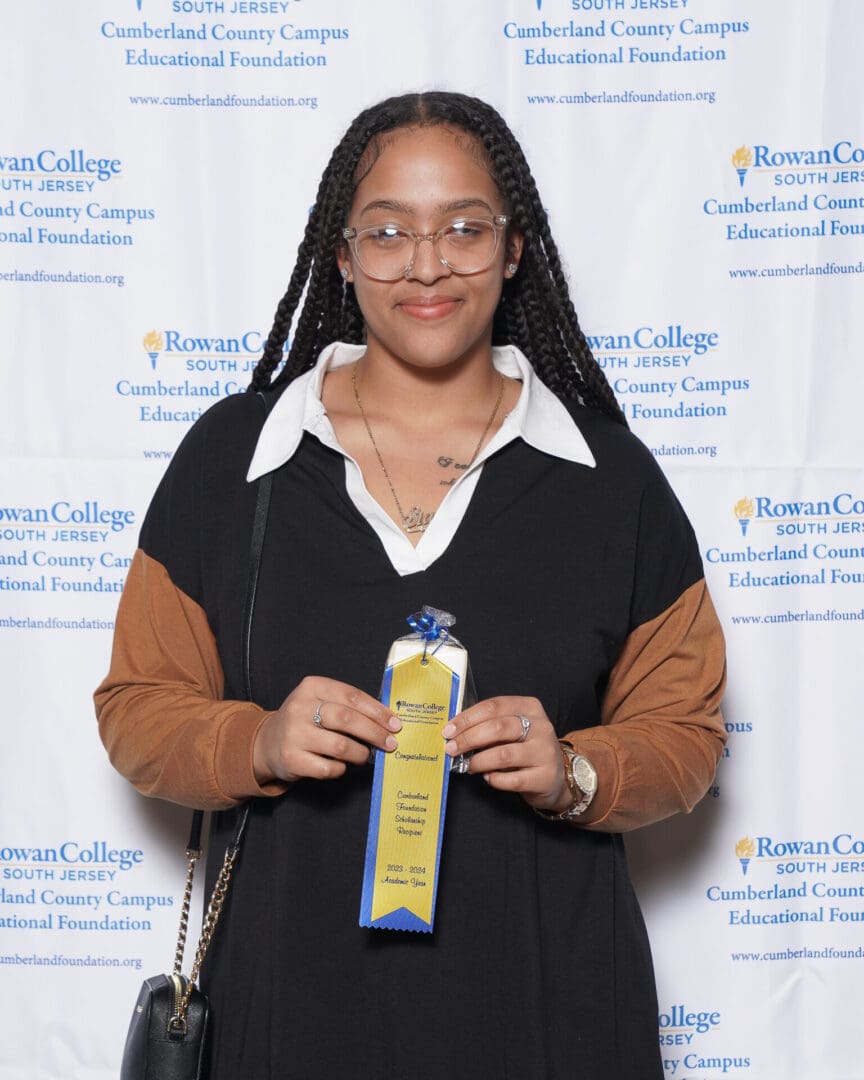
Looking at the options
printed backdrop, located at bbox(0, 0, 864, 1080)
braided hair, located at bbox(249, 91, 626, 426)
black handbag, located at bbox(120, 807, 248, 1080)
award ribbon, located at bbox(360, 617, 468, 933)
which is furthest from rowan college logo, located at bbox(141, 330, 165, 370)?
award ribbon, located at bbox(360, 617, 468, 933)

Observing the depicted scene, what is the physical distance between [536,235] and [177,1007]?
942mm

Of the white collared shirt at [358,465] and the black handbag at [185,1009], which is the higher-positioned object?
the white collared shirt at [358,465]

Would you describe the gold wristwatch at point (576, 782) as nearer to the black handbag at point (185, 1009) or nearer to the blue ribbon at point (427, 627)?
the blue ribbon at point (427, 627)

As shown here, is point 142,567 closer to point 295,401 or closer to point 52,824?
point 295,401

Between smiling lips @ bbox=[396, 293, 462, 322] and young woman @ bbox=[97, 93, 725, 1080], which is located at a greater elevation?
smiling lips @ bbox=[396, 293, 462, 322]

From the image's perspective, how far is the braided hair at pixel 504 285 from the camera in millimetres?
1386

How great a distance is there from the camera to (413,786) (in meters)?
1.12

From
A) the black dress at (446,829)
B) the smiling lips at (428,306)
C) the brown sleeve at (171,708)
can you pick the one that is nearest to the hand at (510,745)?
the black dress at (446,829)

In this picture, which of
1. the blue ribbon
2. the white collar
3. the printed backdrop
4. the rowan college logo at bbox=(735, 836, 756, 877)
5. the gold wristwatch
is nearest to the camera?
the blue ribbon

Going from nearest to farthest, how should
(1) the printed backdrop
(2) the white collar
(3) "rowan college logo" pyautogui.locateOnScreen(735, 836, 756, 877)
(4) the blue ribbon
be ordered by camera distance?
(4) the blue ribbon, (2) the white collar, (1) the printed backdrop, (3) "rowan college logo" pyautogui.locateOnScreen(735, 836, 756, 877)

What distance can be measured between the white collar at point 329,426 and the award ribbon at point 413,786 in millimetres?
297

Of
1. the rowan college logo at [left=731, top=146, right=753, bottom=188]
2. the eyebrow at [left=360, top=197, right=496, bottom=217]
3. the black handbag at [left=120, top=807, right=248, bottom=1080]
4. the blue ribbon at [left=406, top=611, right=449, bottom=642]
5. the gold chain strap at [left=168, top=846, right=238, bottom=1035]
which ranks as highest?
the rowan college logo at [left=731, top=146, right=753, bottom=188]

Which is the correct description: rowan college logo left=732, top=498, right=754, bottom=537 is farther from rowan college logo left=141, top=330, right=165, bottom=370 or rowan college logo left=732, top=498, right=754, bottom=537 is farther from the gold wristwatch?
rowan college logo left=141, top=330, right=165, bottom=370

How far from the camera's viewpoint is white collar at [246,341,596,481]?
134cm
